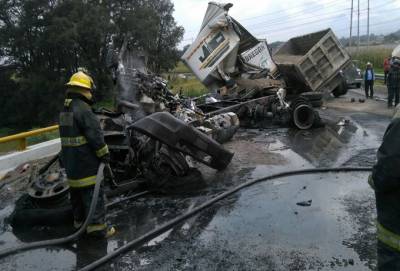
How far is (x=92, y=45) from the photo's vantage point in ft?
130

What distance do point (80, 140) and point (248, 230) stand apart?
209 cm

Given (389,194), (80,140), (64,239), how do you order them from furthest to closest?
(80,140)
(64,239)
(389,194)

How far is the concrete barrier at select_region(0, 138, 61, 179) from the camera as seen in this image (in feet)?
24.5

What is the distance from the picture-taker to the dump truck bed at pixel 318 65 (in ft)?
41.7

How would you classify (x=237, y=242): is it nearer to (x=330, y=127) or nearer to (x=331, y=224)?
(x=331, y=224)

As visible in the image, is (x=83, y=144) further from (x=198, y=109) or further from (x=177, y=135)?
(x=198, y=109)

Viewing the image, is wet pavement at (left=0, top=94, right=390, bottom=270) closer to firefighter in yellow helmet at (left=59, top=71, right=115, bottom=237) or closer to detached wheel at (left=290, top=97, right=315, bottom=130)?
firefighter in yellow helmet at (left=59, top=71, right=115, bottom=237)

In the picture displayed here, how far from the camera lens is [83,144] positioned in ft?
15.4

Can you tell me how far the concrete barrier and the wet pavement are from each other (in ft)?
5.06

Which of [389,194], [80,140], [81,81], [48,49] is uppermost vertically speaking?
[48,49]

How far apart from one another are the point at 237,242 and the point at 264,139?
5.55 metres

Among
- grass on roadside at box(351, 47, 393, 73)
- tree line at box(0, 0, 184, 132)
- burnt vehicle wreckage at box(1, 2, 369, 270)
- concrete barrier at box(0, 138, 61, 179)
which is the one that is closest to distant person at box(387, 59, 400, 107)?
burnt vehicle wreckage at box(1, 2, 369, 270)

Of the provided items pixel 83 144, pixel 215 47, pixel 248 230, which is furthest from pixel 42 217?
pixel 215 47

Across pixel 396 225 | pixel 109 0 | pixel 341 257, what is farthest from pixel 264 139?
pixel 109 0
